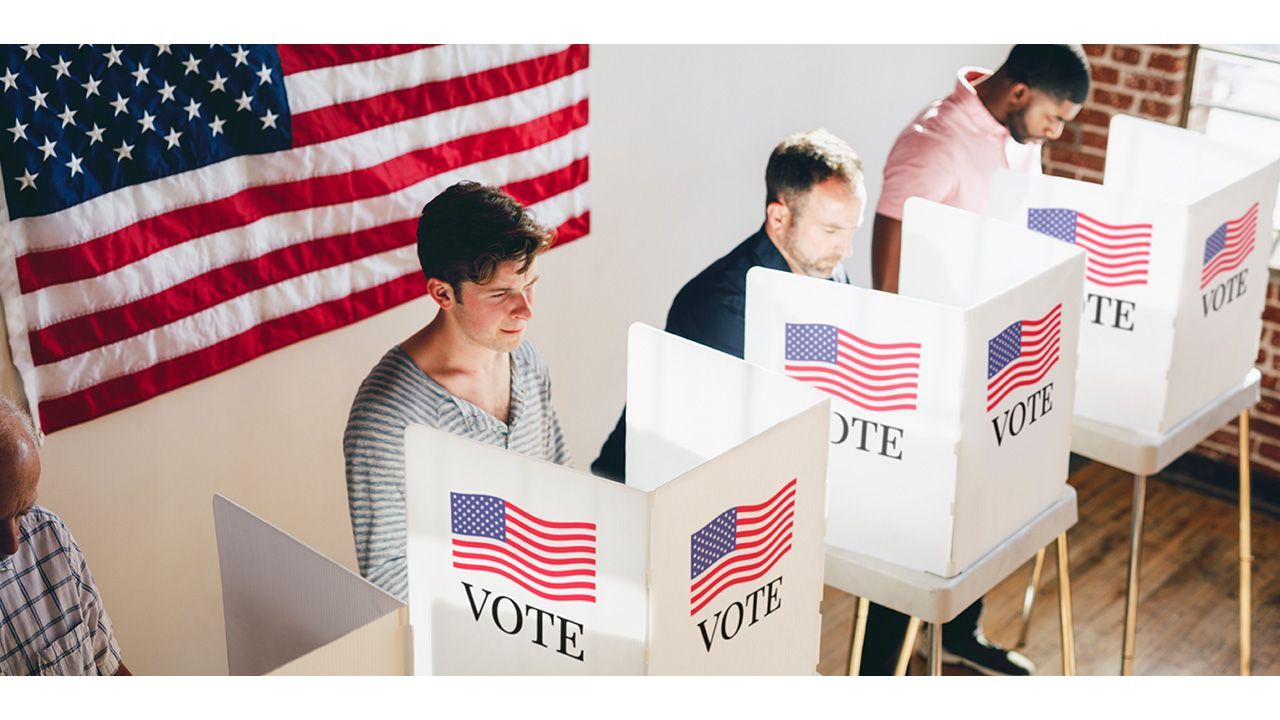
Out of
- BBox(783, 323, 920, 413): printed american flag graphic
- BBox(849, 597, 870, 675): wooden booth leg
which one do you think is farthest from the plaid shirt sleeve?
BBox(849, 597, 870, 675): wooden booth leg

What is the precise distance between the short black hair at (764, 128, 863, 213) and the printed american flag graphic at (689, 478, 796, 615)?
94 centimetres

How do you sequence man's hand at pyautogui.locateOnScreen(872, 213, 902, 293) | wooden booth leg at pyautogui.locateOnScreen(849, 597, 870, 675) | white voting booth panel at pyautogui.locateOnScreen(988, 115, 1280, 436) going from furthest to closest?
1. man's hand at pyautogui.locateOnScreen(872, 213, 902, 293)
2. white voting booth panel at pyautogui.locateOnScreen(988, 115, 1280, 436)
3. wooden booth leg at pyautogui.locateOnScreen(849, 597, 870, 675)

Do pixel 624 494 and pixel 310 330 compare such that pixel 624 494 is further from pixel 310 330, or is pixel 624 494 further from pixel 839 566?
pixel 310 330

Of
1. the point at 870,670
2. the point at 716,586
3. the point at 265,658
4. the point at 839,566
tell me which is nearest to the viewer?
the point at 716,586

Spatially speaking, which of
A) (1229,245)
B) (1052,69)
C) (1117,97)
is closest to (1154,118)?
(1117,97)

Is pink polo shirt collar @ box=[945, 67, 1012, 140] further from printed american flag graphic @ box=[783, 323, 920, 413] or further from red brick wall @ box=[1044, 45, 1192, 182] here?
printed american flag graphic @ box=[783, 323, 920, 413]

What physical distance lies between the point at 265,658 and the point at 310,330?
0.91m

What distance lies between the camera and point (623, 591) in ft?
5.15

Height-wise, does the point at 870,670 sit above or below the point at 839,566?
below

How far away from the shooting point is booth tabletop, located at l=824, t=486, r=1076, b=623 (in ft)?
7.05

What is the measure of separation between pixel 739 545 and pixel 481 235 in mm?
674

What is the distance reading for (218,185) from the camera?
2350mm
